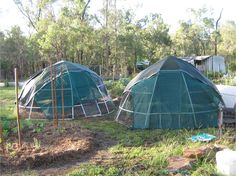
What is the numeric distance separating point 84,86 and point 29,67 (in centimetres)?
2895

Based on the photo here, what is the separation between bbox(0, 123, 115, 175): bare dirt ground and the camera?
7.17m

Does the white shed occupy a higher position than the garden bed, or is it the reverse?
the white shed

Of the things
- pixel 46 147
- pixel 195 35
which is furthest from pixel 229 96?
pixel 195 35

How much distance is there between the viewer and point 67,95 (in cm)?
1372

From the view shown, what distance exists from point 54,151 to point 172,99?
4669 millimetres

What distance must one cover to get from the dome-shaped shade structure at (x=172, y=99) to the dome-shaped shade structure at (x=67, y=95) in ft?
6.91

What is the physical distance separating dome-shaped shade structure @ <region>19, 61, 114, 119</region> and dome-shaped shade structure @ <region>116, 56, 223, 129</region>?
2.11m

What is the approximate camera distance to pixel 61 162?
7469 millimetres

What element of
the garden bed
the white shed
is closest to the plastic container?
the garden bed

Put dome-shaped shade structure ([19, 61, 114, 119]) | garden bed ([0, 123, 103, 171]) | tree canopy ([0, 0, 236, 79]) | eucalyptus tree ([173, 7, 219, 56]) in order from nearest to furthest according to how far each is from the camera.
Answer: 1. garden bed ([0, 123, 103, 171])
2. dome-shaped shade structure ([19, 61, 114, 119])
3. tree canopy ([0, 0, 236, 79])
4. eucalyptus tree ([173, 7, 219, 56])

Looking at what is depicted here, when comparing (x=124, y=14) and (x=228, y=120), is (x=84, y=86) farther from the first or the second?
(x=124, y=14)

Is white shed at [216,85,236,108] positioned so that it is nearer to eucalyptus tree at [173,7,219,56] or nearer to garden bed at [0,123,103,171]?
garden bed at [0,123,103,171]

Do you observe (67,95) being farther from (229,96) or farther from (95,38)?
(95,38)

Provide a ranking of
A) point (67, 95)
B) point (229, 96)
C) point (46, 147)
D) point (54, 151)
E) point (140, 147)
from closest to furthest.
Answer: point (54, 151), point (140, 147), point (46, 147), point (229, 96), point (67, 95)
